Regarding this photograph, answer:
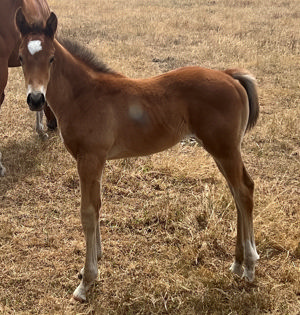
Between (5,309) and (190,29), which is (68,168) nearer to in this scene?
(5,309)

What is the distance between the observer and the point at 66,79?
267 cm

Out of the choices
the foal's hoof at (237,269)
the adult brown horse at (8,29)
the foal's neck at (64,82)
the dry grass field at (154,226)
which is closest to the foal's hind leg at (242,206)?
the foal's hoof at (237,269)

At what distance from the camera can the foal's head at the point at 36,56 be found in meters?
2.33

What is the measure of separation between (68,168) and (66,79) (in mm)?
1952

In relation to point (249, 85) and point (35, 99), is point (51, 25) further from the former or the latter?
point (249, 85)

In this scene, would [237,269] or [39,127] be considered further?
[39,127]

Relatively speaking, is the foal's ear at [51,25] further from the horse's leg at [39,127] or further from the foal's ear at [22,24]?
the horse's leg at [39,127]

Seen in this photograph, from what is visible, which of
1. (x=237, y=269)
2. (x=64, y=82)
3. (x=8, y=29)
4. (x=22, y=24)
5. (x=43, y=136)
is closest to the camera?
(x=22, y=24)

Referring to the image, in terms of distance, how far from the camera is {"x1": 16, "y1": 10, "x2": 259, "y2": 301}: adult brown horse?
8.62ft

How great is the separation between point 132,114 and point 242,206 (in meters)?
1.11

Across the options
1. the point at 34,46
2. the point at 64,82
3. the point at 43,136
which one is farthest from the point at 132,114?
the point at 43,136

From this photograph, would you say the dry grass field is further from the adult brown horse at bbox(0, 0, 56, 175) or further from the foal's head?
the foal's head

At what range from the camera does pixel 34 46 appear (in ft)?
7.73

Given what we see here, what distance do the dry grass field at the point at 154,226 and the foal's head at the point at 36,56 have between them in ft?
4.96
